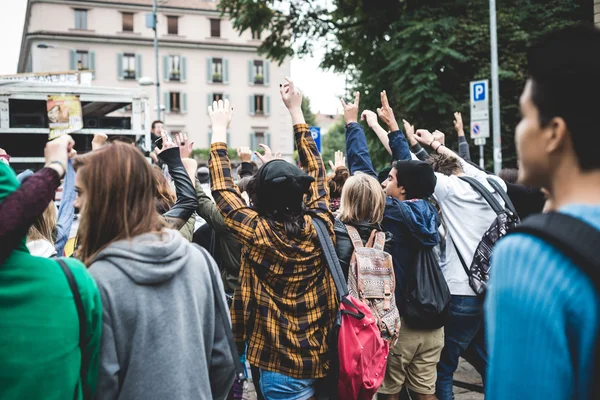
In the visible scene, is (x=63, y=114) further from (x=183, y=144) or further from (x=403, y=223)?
(x=403, y=223)

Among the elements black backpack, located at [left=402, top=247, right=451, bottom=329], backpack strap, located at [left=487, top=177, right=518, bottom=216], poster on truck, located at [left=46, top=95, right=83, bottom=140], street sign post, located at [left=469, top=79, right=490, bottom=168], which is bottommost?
black backpack, located at [left=402, top=247, right=451, bottom=329]

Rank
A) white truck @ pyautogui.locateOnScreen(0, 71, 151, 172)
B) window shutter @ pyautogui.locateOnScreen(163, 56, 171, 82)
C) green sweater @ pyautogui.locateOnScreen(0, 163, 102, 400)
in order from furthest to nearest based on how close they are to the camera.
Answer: window shutter @ pyautogui.locateOnScreen(163, 56, 171, 82) → white truck @ pyautogui.locateOnScreen(0, 71, 151, 172) → green sweater @ pyautogui.locateOnScreen(0, 163, 102, 400)

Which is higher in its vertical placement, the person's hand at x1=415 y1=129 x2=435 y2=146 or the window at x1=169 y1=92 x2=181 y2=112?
the window at x1=169 y1=92 x2=181 y2=112

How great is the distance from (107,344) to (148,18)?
30.6 m

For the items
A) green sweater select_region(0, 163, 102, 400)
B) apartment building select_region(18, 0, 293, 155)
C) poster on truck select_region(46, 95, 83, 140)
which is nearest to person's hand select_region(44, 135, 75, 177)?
green sweater select_region(0, 163, 102, 400)

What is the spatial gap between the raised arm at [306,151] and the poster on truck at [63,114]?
415 centimetres

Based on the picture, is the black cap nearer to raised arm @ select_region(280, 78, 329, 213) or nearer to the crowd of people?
the crowd of people

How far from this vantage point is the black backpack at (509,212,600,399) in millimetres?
1099

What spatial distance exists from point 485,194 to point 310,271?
5.46ft

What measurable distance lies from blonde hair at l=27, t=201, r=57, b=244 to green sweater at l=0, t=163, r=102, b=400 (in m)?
1.35

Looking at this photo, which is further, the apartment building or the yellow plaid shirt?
the apartment building

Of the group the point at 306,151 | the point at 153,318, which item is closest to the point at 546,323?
the point at 153,318

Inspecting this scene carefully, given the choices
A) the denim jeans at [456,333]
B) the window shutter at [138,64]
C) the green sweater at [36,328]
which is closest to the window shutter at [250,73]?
the window shutter at [138,64]

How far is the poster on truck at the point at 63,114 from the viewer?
6.68 meters
